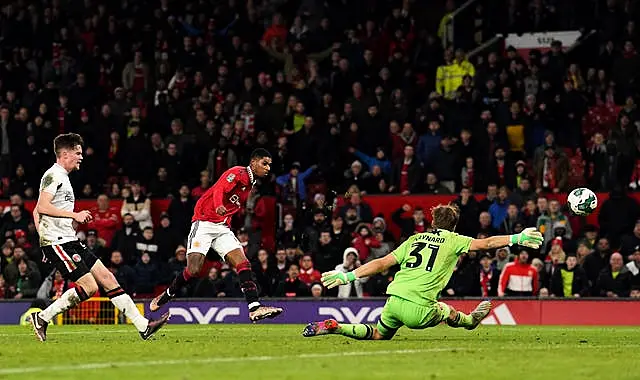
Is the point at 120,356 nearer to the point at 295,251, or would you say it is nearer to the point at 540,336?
the point at 540,336

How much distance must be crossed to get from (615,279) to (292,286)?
545cm

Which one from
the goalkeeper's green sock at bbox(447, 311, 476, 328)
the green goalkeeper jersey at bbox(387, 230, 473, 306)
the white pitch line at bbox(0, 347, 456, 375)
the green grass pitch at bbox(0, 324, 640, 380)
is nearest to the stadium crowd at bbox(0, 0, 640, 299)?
the green grass pitch at bbox(0, 324, 640, 380)

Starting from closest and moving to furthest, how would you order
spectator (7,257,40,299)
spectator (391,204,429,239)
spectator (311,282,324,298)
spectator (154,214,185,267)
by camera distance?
spectator (311,282,324,298), spectator (391,204,429,239), spectator (7,257,40,299), spectator (154,214,185,267)

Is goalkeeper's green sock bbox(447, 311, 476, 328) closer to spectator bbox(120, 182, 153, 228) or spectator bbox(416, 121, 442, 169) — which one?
spectator bbox(416, 121, 442, 169)

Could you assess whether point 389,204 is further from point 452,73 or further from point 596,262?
point 596,262

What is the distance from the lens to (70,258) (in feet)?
48.7

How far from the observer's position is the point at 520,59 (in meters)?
27.7

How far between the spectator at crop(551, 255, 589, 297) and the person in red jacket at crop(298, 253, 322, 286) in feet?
13.4

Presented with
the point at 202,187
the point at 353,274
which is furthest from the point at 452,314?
the point at 202,187

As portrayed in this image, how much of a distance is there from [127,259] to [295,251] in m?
3.24

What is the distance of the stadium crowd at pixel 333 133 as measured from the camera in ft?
80.4

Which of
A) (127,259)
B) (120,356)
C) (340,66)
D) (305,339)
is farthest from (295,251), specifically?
(120,356)

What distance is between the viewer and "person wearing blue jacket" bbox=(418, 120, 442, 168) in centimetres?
2633

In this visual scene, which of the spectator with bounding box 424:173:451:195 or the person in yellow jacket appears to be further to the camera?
the person in yellow jacket
